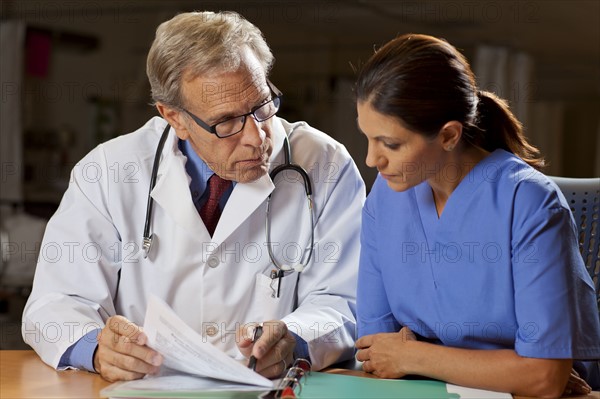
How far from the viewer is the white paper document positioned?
1.11 metres

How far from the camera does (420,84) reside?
122cm

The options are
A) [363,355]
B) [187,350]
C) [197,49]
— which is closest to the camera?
[187,350]

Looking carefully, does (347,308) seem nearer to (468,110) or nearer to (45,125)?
(468,110)

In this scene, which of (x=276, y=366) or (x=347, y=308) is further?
(x=347, y=308)

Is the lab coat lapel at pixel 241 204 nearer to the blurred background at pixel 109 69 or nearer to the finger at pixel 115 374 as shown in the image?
the finger at pixel 115 374

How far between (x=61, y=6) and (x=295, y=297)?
3.29 metres

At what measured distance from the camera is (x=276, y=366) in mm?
1284

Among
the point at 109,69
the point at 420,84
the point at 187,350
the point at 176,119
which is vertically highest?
the point at 420,84

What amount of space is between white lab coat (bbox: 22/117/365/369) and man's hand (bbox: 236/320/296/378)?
0.66ft

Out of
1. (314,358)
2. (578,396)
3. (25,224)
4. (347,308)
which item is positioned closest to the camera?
(578,396)

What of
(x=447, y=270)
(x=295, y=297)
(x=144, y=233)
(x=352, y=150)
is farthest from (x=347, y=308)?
(x=352, y=150)

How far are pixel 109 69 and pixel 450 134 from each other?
343 centimetres

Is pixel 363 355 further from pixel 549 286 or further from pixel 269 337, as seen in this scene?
pixel 549 286

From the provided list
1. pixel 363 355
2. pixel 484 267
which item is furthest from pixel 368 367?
pixel 484 267
